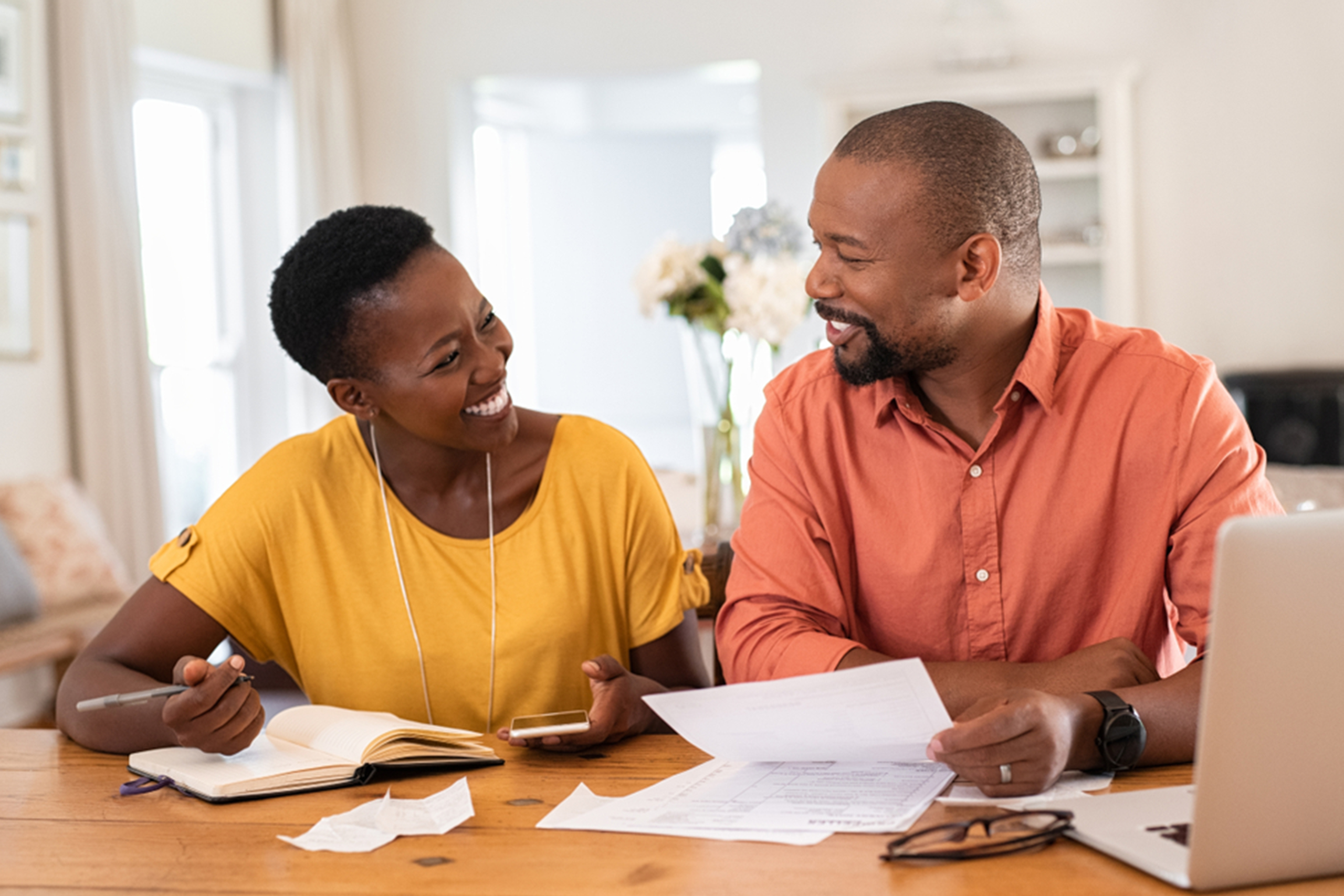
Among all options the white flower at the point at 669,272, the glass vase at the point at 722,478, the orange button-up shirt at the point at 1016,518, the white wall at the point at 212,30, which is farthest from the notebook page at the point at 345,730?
the white wall at the point at 212,30

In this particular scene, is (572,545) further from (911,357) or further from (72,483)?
(72,483)

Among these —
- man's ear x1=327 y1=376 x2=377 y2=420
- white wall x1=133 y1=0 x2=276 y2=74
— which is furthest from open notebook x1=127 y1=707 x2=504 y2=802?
white wall x1=133 y1=0 x2=276 y2=74

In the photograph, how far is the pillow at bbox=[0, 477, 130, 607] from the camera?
3.72m

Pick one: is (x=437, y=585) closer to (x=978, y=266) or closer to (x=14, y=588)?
(x=978, y=266)

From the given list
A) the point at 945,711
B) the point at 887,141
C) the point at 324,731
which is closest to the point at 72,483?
the point at 324,731

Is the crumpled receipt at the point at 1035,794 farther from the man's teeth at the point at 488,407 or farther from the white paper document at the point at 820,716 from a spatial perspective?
the man's teeth at the point at 488,407

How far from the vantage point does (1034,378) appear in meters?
1.44

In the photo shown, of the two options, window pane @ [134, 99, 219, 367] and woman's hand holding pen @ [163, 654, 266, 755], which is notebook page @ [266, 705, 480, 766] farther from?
window pane @ [134, 99, 219, 367]

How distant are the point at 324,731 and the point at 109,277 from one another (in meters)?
3.41

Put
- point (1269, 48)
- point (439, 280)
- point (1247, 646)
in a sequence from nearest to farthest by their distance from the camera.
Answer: point (1247, 646)
point (439, 280)
point (1269, 48)

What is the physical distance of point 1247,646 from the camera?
2.65ft

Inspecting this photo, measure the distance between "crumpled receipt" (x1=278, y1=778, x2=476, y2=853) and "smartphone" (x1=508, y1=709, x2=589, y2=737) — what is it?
10cm

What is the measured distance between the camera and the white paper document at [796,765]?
105 cm

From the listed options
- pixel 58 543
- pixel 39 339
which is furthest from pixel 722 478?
pixel 39 339
